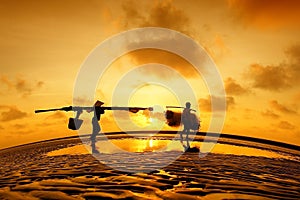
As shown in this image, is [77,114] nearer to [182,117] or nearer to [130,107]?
[130,107]

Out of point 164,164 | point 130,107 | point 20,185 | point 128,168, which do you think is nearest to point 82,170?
point 128,168

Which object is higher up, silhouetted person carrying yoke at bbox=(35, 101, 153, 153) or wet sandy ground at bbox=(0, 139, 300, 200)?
silhouetted person carrying yoke at bbox=(35, 101, 153, 153)

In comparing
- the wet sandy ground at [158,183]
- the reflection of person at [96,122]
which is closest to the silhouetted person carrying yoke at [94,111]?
the reflection of person at [96,122]

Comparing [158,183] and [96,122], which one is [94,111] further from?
[158,183]

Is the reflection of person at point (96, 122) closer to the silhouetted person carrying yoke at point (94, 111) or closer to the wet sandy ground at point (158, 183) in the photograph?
the silhouetted person carrying yoke at point (94, 111)

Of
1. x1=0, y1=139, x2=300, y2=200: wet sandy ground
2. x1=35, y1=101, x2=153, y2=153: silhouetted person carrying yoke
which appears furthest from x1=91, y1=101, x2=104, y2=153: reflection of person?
x1=0, y1=139, x2=300, y2=200: wet sandy ground

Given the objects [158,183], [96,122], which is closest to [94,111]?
[96,122]

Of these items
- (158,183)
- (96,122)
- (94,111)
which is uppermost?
(94,111)

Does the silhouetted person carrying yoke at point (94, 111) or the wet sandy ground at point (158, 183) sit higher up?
the silhouetted person carrying yoke at point (94, 111)

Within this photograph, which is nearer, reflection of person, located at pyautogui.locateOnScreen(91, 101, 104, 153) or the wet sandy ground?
the wet sandy ground

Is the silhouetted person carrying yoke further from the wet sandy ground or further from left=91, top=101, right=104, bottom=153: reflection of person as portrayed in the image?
the wet sandy ground

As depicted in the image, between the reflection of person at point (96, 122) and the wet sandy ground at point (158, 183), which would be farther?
the reflection of person at point (96, 122)

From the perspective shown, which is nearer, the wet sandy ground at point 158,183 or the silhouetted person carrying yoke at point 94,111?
the wet sandy ground at point 158,183

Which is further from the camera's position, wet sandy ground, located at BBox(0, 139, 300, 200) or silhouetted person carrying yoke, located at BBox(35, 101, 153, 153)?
silhouetted person carrying yoke, located at BBox(35, 101, 153, 153)
